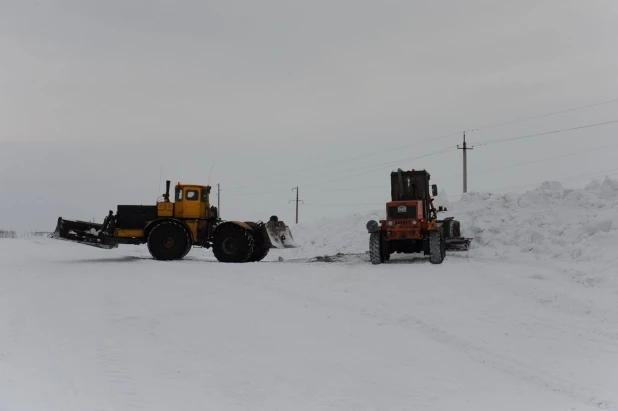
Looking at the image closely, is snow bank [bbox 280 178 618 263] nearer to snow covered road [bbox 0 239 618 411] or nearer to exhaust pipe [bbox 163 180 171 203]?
snow covered road [bbox 0 239 618 411]

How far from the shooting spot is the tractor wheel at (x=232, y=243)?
1950 centimetres

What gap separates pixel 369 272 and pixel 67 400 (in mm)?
10547

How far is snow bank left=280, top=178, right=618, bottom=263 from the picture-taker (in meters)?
16.9

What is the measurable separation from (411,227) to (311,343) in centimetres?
945

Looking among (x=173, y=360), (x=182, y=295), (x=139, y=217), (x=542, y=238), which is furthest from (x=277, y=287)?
(x=542, y=238)

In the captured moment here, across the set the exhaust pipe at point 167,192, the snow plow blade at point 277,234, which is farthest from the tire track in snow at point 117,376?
the exhaust pipe at point 167,192

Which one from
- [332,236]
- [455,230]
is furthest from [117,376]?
[332,236]

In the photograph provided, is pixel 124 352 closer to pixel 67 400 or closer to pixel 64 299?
pixel 67 400

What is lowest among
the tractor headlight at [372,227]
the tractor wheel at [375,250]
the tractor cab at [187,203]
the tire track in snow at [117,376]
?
the tire track in snow at [117,376]

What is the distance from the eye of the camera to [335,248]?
2564cm

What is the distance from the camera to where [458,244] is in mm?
19375

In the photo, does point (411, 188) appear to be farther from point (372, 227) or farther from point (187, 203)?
point (187, 203)

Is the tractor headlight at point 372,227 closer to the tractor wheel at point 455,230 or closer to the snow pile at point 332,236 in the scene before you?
the tractor wheel at point 455,230

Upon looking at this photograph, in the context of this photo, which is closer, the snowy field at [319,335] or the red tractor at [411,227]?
the snowy field at [319,335]
